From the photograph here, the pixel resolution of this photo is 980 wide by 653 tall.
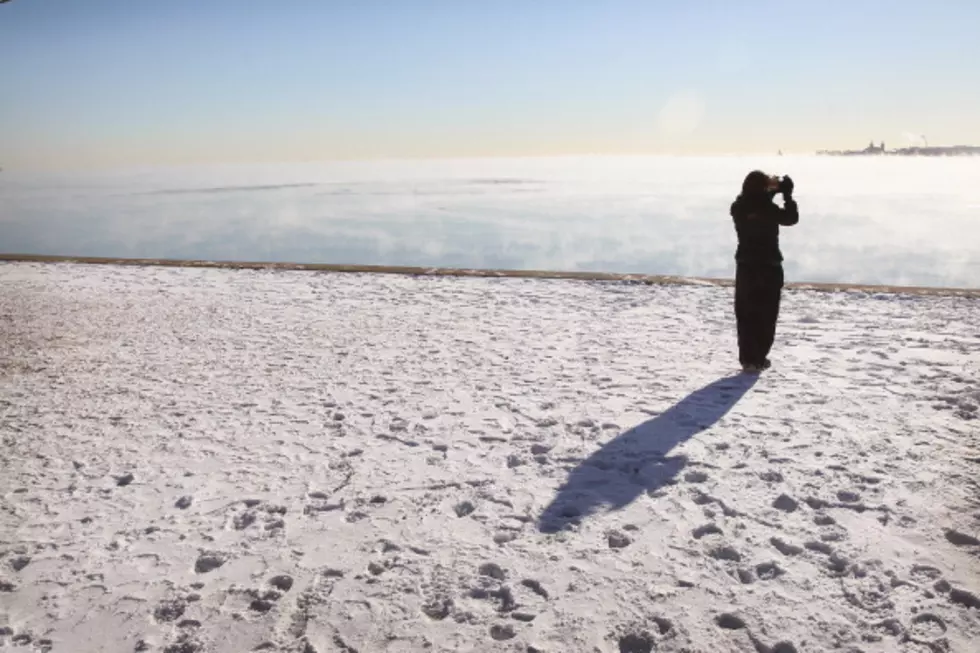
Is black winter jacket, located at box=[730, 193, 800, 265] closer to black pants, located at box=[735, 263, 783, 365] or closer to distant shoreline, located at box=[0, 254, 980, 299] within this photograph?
black pants, located at box=[735, 263, 783, 365]

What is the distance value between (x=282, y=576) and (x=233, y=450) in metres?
1.71

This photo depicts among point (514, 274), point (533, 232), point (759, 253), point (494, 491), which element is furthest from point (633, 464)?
point (533, 232)

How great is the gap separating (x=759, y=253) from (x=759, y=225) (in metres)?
0.24

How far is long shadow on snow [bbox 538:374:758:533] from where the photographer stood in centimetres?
383

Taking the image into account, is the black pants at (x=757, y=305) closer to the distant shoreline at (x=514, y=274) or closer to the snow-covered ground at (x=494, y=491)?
the snow-covered ground at (x=494, y=491)

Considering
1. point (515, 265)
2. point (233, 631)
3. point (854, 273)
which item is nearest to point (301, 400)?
point (233, 631)

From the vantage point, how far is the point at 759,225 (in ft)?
18.8

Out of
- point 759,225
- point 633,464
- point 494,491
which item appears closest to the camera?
point 494,491

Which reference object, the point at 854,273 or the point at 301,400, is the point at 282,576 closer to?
the point at 301,400

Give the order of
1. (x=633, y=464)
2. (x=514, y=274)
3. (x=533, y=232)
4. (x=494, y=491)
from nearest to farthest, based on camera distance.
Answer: (x=494, y=491), (x=633, y=464), (x=514, y=274), (x=533, y=232)

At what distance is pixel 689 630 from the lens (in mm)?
2816

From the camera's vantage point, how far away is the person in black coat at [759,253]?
18.6 feet

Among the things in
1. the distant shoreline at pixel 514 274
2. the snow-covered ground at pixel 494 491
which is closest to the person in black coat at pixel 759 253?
the snow-covered ground at pixel 494 491

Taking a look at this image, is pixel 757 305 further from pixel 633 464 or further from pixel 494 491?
pixel 494 491
